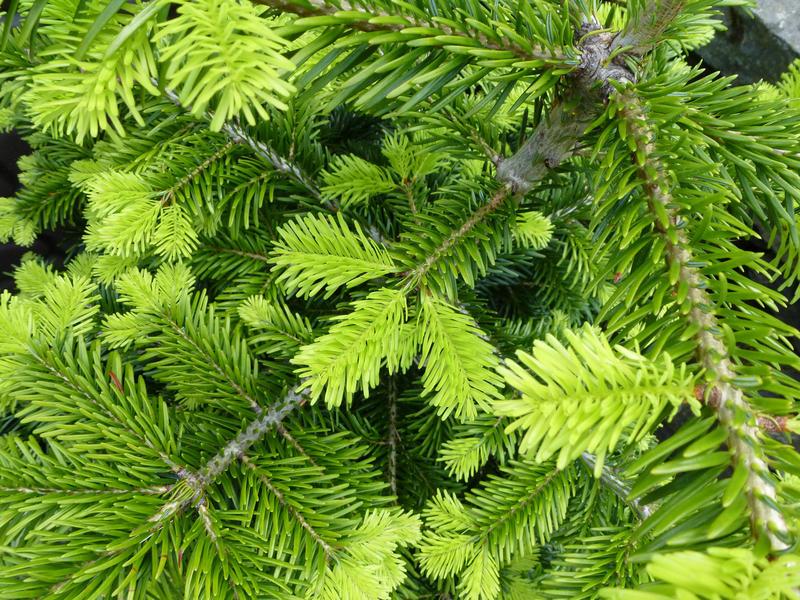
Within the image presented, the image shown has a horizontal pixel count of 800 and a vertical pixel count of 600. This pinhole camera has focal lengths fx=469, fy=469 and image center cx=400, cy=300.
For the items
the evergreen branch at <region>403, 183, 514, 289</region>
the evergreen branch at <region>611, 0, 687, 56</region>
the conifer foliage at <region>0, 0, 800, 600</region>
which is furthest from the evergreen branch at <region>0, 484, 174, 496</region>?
the evergreen branch at <region>611, 0, 687, 56</region>

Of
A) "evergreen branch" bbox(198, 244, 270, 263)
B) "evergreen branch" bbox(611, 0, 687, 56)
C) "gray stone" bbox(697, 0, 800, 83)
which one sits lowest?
"evergreen branch" bbox(198, 244, 270, 263)

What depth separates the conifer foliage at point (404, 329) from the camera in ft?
0.71

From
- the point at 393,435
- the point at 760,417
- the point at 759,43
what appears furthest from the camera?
the point at 759,43

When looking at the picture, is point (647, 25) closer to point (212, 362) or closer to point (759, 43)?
point (212, 362)

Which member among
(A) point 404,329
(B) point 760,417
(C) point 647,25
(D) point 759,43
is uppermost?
(D) point 759,43

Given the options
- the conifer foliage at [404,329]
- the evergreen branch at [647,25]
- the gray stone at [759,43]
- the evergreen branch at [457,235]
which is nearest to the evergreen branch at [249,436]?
the conifer foliage at [404,329]

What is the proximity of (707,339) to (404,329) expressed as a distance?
209 mm

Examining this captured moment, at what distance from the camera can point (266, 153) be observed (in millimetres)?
550

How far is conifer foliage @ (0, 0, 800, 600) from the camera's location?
0.22m

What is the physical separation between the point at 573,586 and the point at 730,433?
10.3 inches

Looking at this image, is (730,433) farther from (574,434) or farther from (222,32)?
(222,32)

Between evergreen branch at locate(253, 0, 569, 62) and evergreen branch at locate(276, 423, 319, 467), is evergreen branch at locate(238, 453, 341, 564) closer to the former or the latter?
evergreen branch at locate(276, 423, 319, 467)

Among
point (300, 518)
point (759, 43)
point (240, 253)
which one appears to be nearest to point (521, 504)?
point (300, 518)

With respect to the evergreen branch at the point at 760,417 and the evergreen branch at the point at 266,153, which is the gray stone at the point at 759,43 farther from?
the evergreen branch at the point at 760,417
